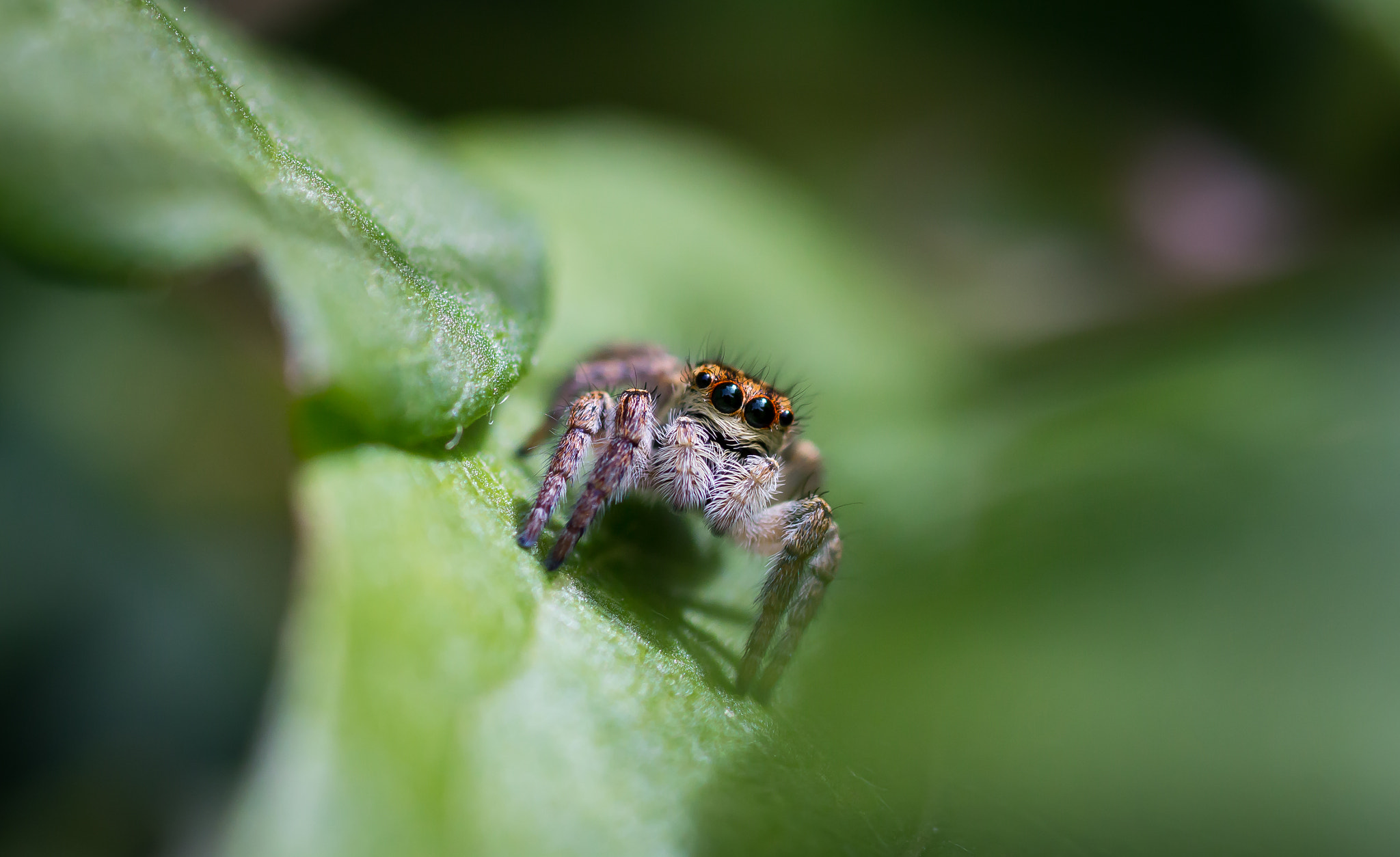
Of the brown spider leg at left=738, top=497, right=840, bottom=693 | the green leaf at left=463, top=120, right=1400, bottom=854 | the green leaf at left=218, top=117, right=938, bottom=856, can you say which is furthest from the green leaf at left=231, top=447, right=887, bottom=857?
the green leaf at left=463, top=120, right=1400, bottom=854

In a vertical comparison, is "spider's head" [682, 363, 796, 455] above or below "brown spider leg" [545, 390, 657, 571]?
above

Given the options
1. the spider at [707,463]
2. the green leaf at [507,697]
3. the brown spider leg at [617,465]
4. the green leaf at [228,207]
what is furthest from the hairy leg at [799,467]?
the green leaf at [228,207]

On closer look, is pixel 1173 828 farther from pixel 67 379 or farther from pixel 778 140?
pixel 778 140

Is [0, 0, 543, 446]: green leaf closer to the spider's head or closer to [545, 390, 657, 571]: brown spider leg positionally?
[545, 390, 657, 571]: brown spider leg

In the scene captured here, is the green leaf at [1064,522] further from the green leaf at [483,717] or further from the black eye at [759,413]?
the black eye at [759,413]

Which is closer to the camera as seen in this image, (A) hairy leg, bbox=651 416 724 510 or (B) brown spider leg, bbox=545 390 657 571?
(B) brown spider leg, bbox=545 390 657 571

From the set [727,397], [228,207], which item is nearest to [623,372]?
[727,397]
